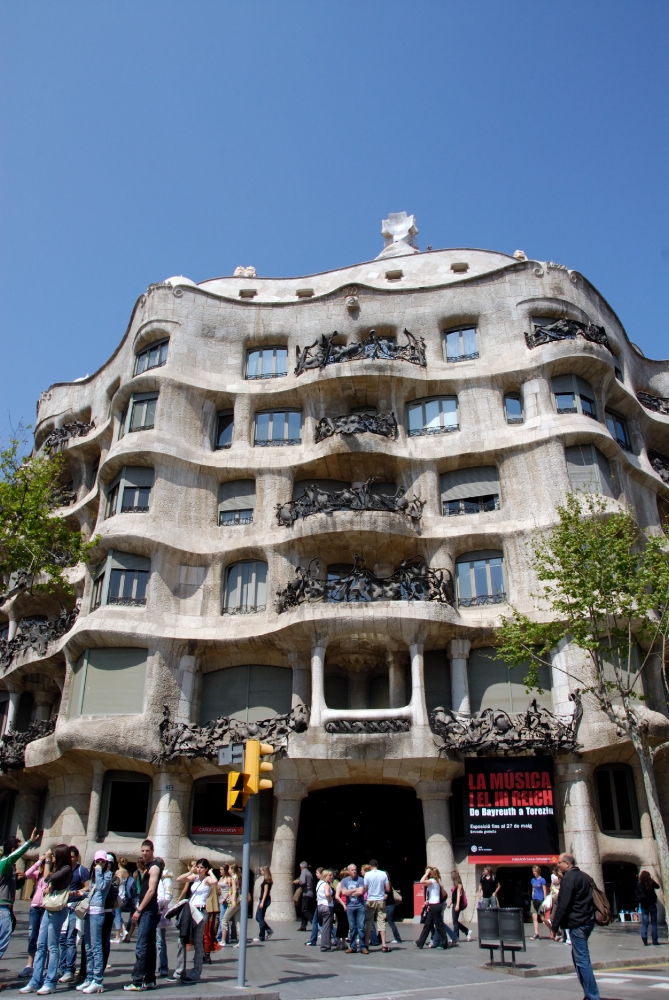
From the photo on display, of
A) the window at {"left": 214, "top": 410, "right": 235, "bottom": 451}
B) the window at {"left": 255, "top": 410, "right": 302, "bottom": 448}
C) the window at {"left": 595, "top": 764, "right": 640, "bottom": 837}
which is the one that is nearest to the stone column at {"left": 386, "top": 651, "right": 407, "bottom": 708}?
the window at {"left": 595, "top": 764, "right": 640, "bottom": 837}

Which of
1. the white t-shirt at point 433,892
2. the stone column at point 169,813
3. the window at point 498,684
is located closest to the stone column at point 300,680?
the stone column at point 169,813

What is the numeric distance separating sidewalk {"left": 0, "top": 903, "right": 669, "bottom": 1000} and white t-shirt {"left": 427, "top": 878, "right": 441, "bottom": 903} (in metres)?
0.96

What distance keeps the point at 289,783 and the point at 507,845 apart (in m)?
6.57

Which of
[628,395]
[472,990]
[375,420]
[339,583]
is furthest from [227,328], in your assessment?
[472,990]

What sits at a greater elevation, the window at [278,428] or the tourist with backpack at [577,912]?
the window at [278,428]

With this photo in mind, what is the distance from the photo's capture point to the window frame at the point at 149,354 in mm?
32469

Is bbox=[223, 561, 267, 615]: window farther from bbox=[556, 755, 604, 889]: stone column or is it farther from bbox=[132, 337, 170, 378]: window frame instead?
bbox=[556, 755, 604, 889]: stone column

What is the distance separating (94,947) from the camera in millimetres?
10812

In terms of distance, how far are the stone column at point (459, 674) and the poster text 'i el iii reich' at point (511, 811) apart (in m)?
1.98

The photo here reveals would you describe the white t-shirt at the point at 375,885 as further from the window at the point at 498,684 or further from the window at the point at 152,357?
the window at the point at 152,357

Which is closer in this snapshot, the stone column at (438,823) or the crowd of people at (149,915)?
the crowd of people at (149,915)

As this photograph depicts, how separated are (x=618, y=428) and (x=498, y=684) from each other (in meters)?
11.6

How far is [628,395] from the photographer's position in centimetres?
3155

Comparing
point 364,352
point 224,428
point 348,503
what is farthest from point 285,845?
point 364,352
